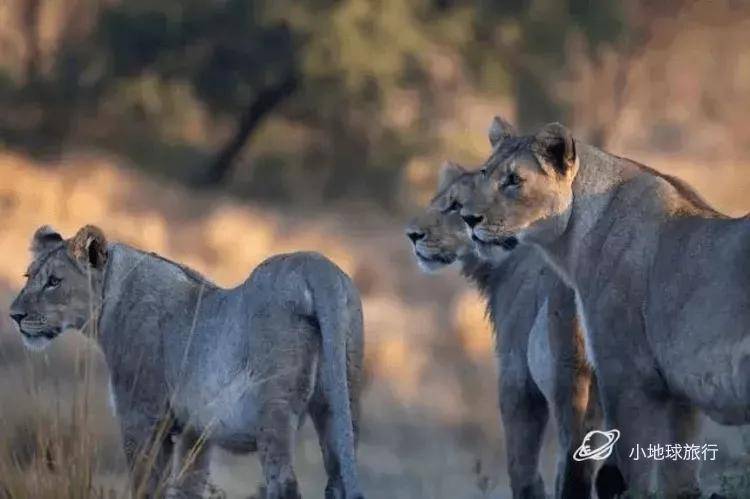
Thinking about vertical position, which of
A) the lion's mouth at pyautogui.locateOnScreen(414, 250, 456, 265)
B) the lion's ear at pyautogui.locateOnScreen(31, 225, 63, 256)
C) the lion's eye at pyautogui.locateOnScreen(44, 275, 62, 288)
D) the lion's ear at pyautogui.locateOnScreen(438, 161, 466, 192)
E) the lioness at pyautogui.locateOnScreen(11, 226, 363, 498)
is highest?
the lion's ear at pyautogui.locateOnScreen(438, 161, 466, 192)

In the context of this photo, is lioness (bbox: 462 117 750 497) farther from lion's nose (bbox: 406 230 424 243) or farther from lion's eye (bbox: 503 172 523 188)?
lion's nose (bbox: 406 230 424 243)

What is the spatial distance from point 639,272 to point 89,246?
201cm

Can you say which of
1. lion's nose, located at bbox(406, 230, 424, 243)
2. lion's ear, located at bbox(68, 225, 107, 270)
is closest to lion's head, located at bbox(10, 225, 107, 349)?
lion's ear, located at bbox(68, 225, 107, 270)

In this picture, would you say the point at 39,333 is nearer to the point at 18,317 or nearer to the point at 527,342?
the point at 18,317

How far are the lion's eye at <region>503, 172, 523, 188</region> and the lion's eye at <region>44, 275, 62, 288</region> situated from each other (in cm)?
169

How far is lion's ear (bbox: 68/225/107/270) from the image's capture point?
23.3ft

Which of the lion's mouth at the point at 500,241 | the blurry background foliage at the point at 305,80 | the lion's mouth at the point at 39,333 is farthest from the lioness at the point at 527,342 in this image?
the blurry background foliage at the point at 305,80

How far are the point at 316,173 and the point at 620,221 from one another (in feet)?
18.3

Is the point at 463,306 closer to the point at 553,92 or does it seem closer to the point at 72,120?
the point at 553,92

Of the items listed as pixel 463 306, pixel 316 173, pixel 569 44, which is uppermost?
pixel 569 44

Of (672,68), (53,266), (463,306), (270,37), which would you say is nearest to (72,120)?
(270,37)

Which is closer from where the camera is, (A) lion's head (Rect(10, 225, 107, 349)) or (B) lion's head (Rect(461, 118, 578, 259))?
(B) lion's head (Rect(461, 118, 578, 259))

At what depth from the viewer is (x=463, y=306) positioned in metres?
11.3

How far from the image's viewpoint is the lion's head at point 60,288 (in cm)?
711
